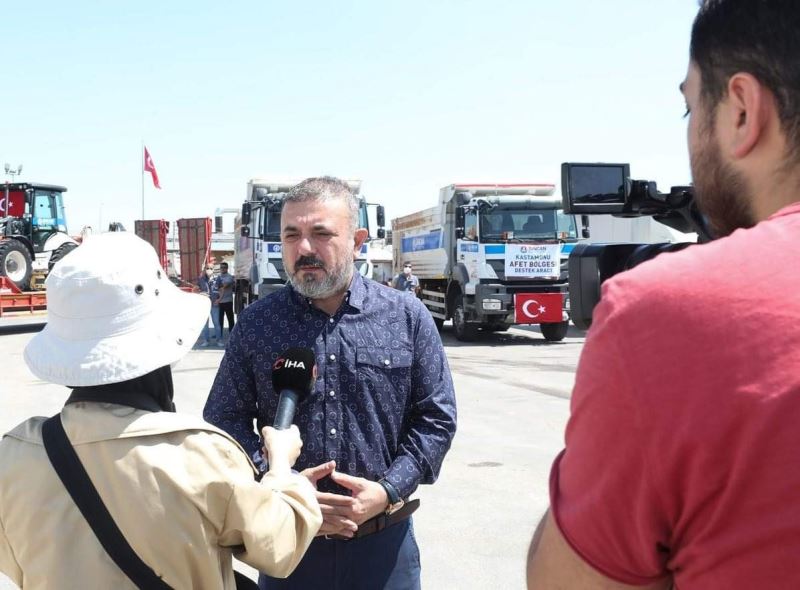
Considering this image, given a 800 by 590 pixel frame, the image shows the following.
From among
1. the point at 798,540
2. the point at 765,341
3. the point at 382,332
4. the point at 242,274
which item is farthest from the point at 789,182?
the point at 242,274

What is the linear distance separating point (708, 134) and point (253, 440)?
1850 mm

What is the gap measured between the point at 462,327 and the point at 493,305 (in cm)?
179

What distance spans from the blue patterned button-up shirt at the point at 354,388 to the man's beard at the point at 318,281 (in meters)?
0.06

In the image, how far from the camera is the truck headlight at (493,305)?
1536cm

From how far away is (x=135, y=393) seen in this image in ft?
5.76

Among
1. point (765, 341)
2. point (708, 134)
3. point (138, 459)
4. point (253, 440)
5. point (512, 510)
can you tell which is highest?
point (708, 134)

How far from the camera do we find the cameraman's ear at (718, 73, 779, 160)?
995 mm

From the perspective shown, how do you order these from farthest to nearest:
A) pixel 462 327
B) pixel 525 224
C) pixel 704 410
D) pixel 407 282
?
1. pixel 407 282
2. pixel 462 327
3. pixel 525 224
4. pixel 704 410

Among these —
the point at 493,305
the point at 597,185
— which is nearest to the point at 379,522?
the point at 597,185

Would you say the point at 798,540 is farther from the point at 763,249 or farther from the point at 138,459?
the point at 138,459

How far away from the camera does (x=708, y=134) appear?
1.08m

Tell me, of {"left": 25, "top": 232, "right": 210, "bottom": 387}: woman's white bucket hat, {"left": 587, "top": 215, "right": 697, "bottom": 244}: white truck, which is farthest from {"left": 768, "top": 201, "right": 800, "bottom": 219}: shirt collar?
{"left": 587, "top": 215, "right": 697, "bottom": 244}: white truck

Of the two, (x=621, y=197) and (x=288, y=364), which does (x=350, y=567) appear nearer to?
(x=288, y=364)

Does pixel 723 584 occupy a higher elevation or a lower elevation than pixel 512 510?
higher
